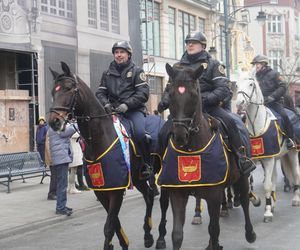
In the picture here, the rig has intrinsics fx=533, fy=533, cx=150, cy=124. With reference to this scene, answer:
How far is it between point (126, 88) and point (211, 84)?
113cm

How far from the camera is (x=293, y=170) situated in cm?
1080

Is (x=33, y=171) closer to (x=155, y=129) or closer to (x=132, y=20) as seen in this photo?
(x=155, y=129)

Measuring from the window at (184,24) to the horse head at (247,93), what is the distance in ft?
78.3

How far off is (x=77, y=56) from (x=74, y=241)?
14.5 meters

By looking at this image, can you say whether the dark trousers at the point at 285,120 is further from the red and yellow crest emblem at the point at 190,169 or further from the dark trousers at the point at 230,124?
the red and yellow crest emblem at the point at 190,169

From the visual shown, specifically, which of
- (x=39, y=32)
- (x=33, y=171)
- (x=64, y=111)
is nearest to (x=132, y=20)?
(x=39, y=32)

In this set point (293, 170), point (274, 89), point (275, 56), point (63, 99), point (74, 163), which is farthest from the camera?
point (275, 56)

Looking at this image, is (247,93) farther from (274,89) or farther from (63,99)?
(63,99)

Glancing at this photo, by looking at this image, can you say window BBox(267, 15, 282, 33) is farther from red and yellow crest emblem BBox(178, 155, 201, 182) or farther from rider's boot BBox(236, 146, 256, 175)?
red and yellow crest emblem BBox(178, 155, 201, 182)

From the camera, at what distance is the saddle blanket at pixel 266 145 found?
9250 mm

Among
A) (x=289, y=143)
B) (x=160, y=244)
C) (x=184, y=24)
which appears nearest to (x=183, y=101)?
(x=160, y=244)

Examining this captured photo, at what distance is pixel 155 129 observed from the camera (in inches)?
290

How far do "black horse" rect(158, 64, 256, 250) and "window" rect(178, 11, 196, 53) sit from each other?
27.2m

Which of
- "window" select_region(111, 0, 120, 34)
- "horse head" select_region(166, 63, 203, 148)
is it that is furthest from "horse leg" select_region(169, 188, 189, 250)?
"window" select_region(111, 0, 120, 34)
